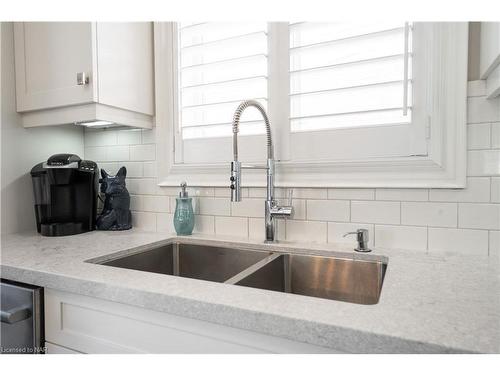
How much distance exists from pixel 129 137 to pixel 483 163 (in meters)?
1.49

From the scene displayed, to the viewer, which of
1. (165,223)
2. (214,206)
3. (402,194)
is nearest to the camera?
(402,194)

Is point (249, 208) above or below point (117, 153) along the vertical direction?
below

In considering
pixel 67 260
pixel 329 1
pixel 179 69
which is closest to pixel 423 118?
pixel 329 1

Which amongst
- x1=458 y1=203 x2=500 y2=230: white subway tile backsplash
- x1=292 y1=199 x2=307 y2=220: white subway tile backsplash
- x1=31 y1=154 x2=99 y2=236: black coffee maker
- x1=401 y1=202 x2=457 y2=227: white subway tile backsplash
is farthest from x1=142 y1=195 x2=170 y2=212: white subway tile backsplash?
x1=458 y1=203 x2=500 y2=230: white subway tile backsplash

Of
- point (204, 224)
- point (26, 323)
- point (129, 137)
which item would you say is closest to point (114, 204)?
point (129, 137)

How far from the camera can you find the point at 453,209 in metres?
1.08

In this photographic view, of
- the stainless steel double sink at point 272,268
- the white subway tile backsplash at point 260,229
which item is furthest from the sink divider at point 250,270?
the white subway tile backsplash at point 260,229

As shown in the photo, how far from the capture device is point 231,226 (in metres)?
1.44

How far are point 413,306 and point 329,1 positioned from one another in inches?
41.8

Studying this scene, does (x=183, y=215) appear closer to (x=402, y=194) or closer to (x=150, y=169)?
(x=150, y=169)

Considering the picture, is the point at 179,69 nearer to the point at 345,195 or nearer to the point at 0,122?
the point at 0,122

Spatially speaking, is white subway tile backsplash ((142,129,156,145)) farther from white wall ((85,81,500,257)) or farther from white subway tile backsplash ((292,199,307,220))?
white subway tile backsplash ((292,199,307,220))

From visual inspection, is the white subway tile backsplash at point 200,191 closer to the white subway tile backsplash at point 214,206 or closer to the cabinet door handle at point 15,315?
the white subway tile backsplash at point 214,206

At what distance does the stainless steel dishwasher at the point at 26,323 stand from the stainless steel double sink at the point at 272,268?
0.65ft
